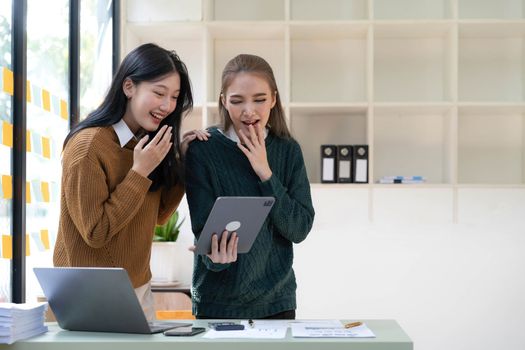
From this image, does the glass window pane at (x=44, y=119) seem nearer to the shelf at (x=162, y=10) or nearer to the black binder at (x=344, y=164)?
the shelf at (x=162, y=10)

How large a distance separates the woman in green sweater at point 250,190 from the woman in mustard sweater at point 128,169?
0.09 metres

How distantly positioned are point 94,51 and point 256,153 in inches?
88.2

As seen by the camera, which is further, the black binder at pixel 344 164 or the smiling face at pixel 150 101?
the black binder at pixel 344 164

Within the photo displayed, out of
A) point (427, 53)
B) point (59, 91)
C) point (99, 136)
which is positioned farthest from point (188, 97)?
point (427, 53)

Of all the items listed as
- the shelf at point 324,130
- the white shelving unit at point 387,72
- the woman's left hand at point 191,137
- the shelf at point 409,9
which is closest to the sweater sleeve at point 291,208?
the woman's left hand at point 191,137

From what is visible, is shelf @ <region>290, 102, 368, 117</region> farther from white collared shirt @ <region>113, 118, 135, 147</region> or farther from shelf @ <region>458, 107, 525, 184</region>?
white collared shirt @ <region>113, 118, 135, 147</region>

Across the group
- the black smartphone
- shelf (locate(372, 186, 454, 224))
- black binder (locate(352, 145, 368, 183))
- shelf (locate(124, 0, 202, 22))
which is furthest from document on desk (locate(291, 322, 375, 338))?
shelf (locate(124, 0, 202, 22))

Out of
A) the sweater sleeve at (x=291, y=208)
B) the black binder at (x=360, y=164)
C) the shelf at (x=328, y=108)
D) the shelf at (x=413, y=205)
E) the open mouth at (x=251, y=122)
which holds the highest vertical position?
the shelf at (x=328, y=108)

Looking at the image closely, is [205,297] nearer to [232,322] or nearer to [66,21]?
[232,322]

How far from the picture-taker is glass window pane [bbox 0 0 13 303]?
9.95 feet

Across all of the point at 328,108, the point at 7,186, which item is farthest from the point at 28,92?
the point at 328,108

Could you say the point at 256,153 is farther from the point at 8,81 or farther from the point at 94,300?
the point at 8,81

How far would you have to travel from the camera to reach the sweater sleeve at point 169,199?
2373 millimetres

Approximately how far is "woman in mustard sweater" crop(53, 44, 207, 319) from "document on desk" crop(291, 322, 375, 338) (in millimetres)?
521
